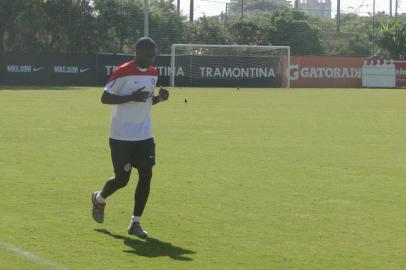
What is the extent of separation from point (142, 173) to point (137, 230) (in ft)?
1.78

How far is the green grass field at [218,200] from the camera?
24.8 ft

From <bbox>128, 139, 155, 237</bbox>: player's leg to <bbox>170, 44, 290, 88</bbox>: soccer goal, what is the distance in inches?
1704

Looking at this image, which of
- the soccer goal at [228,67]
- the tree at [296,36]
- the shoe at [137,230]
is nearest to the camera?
the shoe at [137,230]

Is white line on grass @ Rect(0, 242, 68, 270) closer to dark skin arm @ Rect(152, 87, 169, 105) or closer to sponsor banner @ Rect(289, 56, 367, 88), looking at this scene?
dark skin arm @ Rect(152, 87, 169, 105)

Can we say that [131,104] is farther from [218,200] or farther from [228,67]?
[228,67]

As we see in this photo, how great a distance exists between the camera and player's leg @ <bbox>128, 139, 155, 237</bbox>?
8.32 meters

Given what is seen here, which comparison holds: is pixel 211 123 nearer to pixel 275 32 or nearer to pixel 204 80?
pixel 204 80

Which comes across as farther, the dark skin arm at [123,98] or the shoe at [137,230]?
the shoe at [137,230]

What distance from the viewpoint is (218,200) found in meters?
10.4


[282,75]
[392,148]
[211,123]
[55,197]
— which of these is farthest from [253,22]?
[55,197]

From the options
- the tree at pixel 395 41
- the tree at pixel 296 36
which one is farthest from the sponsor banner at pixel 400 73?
the tree at pixel 296 36

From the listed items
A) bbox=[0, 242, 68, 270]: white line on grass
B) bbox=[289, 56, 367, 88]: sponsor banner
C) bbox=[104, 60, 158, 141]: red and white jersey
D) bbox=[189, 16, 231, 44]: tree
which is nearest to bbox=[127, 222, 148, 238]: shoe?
bbox=[104, 60, 158, 141]: red and white jersey

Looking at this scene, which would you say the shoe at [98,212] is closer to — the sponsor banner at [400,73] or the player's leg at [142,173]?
the player's leg at [142,173]

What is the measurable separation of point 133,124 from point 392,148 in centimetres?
943
